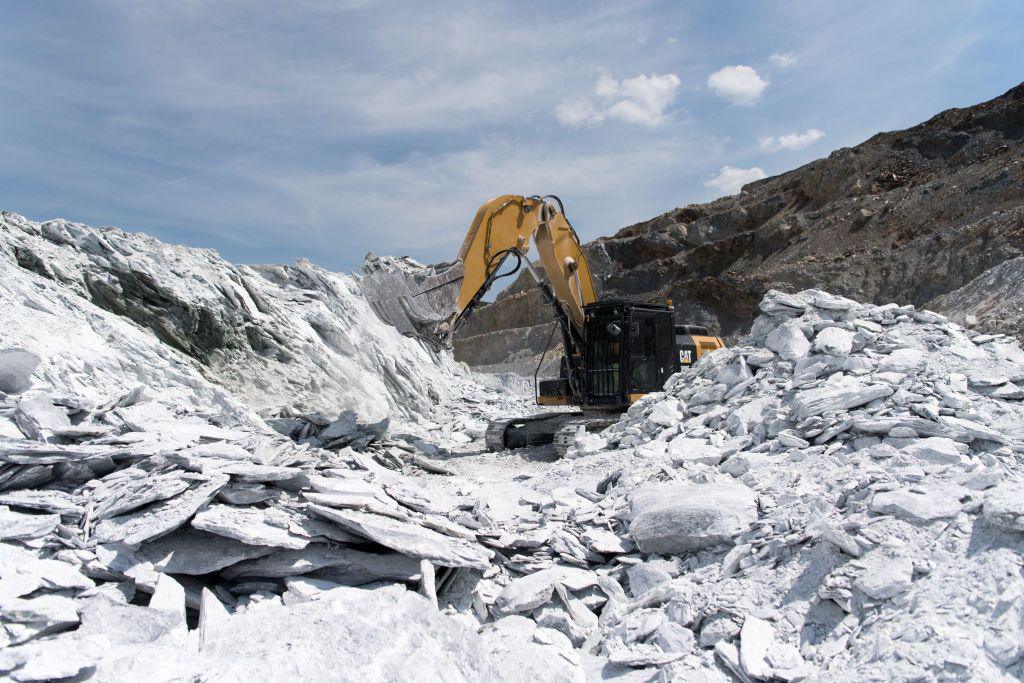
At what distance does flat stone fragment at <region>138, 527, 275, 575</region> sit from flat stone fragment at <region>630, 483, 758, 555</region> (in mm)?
2423

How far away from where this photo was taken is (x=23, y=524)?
3.78m

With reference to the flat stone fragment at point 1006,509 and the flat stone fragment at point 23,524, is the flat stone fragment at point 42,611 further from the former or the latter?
the flat stone fragment at point 1006,509

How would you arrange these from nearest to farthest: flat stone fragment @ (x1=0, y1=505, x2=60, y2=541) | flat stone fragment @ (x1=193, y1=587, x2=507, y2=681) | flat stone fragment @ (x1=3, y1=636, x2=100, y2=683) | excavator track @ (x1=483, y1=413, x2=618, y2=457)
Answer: flat stone fragment @ (x1=3, y1=636, x2=100, y2=683) → flat stone fragment @ (x1=193, y1=587, x2=507, y2=681) → flat stone fragment @ (x1=0, y1=505, x2=60, y2=541) → excavator track @ (x1=483, y1=413, x2=618, y2=457)

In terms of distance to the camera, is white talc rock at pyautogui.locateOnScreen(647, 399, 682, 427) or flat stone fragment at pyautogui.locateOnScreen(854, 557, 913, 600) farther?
white talc rock at pyautogui.locateOnScreen(647, 399, 682, 427)

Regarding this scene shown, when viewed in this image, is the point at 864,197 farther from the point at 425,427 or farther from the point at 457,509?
the point at 457,509

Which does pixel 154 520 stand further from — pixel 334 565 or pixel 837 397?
pixel 837 397

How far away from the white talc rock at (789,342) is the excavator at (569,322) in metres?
1.84

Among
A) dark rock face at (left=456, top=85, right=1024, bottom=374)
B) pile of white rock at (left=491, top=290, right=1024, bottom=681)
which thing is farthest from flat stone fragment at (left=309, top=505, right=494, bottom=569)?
dark rock face at (left=456, top=85, right=1024, bottom=374)

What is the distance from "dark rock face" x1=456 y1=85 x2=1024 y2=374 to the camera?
20062mm

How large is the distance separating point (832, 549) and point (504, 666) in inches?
76.3

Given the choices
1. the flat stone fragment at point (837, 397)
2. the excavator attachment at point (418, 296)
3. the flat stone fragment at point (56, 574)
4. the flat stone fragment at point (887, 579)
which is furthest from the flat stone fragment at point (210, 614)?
the excavator attachment at point (418, 296)

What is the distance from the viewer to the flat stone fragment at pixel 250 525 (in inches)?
152

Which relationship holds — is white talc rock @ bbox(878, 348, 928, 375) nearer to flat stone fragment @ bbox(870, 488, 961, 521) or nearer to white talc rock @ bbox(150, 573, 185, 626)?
flat stone fragment @ bbox(870, 488, 961, 521)

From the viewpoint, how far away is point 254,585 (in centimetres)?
387
